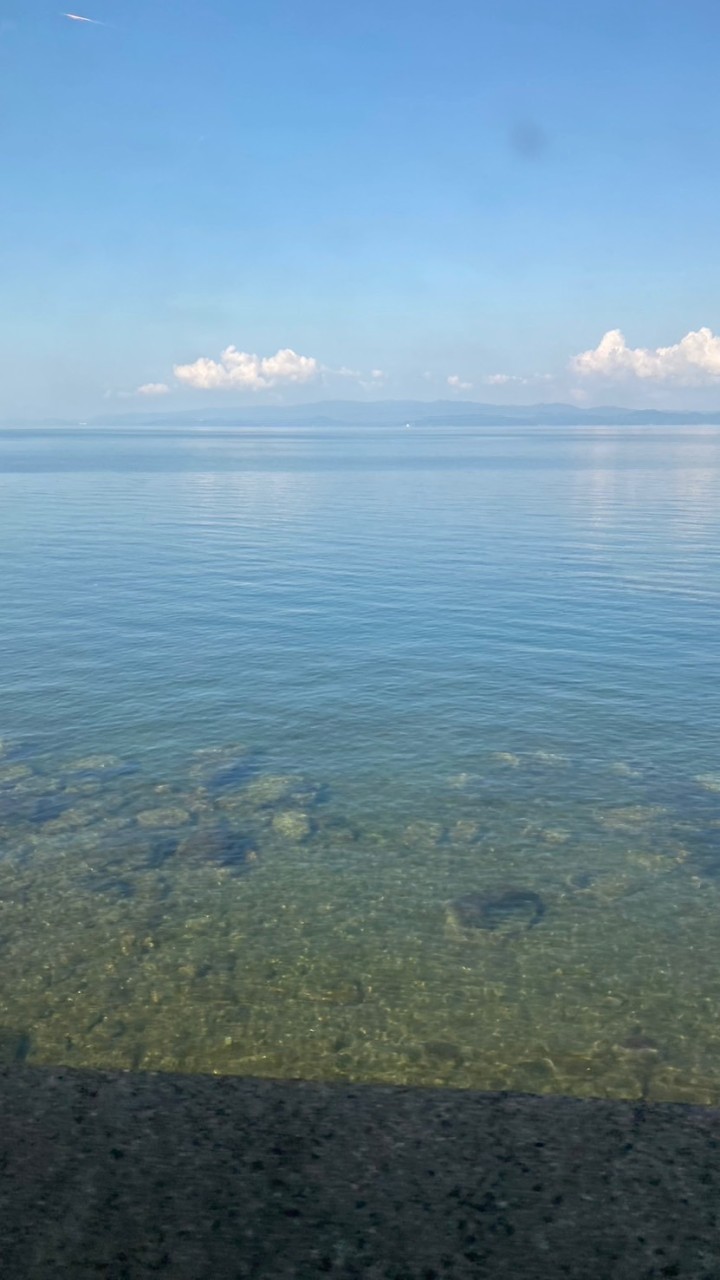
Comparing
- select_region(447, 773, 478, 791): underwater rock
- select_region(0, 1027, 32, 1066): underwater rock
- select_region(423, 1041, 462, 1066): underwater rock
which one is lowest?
select_region(423, 1041, 462, 1066): underwater rock

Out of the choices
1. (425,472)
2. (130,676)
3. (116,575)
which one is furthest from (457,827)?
(425,472)

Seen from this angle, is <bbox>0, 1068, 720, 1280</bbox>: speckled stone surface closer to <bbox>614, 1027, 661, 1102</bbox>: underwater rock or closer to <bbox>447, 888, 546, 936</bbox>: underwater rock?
<bbox>614, 1027, 661, 1102</bbox>: underwater rock

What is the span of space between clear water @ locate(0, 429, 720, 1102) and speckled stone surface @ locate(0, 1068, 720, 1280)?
3.35ft

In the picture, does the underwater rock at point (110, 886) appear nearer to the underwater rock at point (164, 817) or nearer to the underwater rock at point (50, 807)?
the underwater rock at point (164, 817)

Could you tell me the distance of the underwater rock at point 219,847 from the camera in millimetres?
23625

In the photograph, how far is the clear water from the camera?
55.7 ft

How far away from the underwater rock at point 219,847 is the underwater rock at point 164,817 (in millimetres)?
719

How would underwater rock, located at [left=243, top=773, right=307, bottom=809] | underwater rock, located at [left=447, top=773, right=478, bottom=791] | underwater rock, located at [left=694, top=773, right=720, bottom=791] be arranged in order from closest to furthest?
underwater rock, located at [left=243, top=773, right=307, bottom=809] < underwater rock, located at [left=694, top=773, right=720, bottom=791] < underwater rock, located at [left=447, top=773, right=478, bottom=791]

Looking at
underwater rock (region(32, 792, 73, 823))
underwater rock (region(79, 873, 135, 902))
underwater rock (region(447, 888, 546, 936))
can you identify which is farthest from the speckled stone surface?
underwater rock (region(32, 792, 73, 823))

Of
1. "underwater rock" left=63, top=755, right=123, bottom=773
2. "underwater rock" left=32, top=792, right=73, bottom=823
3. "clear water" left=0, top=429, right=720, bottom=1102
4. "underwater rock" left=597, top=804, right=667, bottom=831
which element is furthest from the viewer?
"underwater rock" left=63, top=755, right=123, bottom=773

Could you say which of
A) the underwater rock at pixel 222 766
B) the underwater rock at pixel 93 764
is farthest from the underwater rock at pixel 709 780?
the underwater rock at pixel 93 764

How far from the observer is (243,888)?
22.2 meters

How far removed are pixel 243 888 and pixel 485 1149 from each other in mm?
9847

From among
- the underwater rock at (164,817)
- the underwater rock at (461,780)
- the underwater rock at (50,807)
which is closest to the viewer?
the underwater rock at (164,817)
